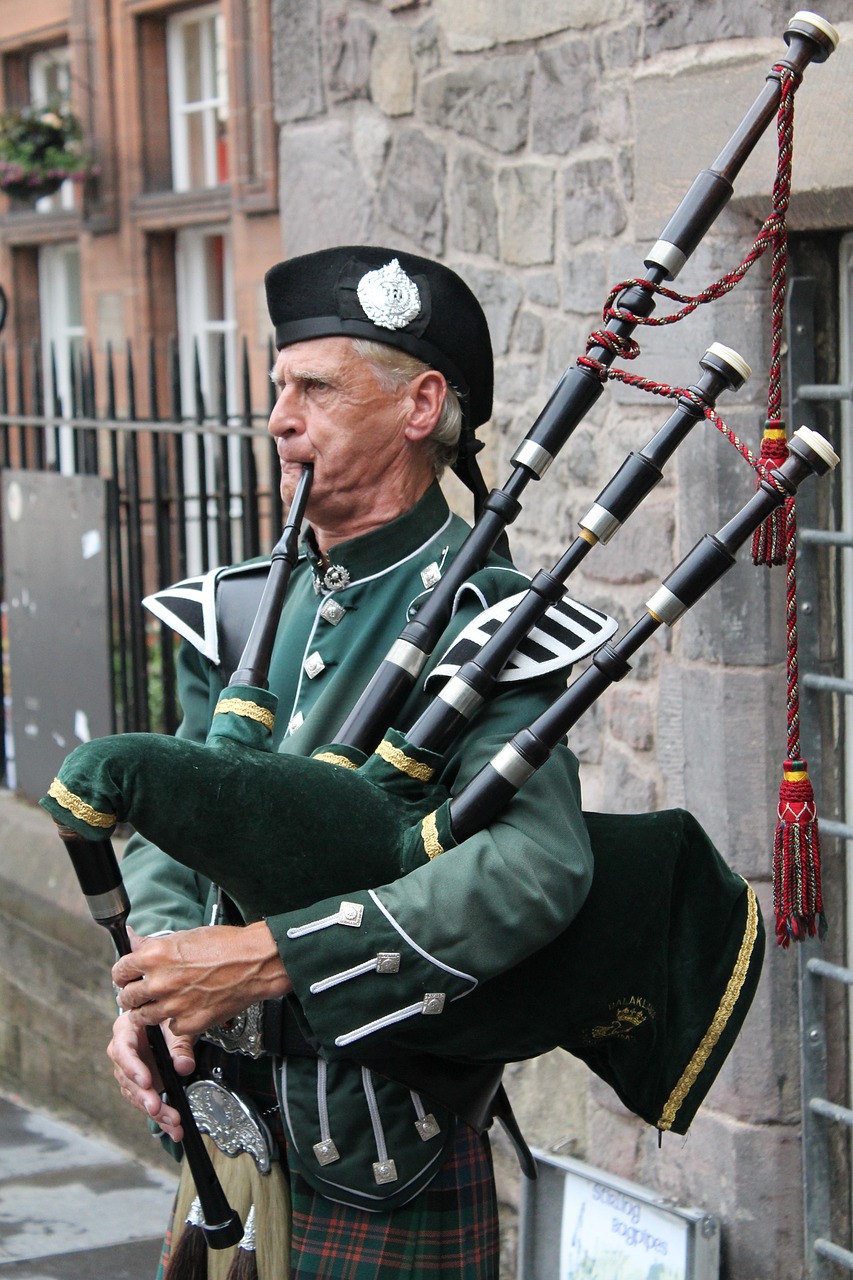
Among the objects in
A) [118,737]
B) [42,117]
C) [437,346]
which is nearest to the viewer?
[118,737]

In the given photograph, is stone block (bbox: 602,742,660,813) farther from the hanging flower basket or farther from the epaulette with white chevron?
the hanging flower basket

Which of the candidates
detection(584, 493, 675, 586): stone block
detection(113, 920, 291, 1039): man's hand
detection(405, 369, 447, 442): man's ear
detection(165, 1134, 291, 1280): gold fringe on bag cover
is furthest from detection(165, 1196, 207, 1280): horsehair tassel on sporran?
detection(584, 493, 675, 586): stone block

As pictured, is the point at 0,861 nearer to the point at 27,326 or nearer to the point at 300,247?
the point at 300,247

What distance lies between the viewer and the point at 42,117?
1034cm

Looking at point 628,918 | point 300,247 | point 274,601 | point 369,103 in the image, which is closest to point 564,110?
point 369,103

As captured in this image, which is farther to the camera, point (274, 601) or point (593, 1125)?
point (593, 1125)

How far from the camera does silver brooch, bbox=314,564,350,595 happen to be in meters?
2.45

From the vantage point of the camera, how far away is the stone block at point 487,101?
3805mm

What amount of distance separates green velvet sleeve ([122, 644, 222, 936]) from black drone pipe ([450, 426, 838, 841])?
642mm

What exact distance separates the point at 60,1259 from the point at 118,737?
2.83 m

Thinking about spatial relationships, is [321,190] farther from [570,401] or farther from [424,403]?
[570,401]

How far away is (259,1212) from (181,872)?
0.51 meters

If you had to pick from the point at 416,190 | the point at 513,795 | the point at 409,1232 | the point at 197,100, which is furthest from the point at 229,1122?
the point at 197,100

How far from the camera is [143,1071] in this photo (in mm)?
2227
